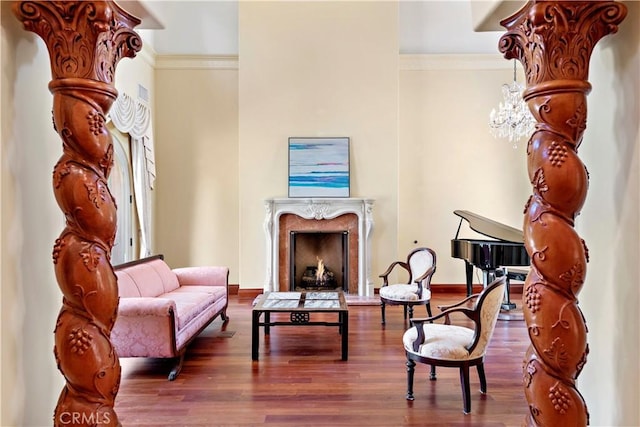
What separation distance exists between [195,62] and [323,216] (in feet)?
11.3

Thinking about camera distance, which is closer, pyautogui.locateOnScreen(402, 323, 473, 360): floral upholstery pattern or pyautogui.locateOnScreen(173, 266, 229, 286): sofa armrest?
pyautogui.locateOnScreen(402, 323, 473, 360): floral upholstery pattern

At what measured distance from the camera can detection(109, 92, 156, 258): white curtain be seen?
5719 millimetres

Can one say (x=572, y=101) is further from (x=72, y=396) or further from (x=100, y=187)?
(x=72, y=396)

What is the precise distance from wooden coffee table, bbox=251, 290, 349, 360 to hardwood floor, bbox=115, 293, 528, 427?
207 mm

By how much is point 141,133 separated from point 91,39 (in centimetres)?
472

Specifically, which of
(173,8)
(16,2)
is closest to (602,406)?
(16,2)

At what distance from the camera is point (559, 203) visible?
1.57 m

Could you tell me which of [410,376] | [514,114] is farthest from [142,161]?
[514,114]

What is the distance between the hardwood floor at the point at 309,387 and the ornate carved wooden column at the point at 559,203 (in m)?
1.21

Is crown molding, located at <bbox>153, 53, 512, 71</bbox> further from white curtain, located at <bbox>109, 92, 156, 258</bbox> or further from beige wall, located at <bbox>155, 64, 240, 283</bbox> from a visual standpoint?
white curtain, located at <bbox>109, 92, 156, 258</bbox>

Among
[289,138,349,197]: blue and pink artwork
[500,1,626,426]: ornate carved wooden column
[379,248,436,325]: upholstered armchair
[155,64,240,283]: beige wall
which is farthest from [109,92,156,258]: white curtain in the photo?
[500,1,626,426]: ornate carved wooden column

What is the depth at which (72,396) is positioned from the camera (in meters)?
1.60

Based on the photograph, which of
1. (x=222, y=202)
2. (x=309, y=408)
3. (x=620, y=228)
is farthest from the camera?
(x=222, y=202)

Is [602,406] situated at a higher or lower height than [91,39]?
lower
